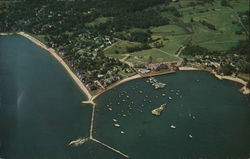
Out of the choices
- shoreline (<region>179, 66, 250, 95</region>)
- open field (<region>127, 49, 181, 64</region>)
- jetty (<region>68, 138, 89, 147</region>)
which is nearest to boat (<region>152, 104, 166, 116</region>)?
jetty (<region>68, 138, 89, 147</region>)

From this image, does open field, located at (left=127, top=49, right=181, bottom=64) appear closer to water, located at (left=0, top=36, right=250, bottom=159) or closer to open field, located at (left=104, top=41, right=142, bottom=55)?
open field, located at (left=104, top=41, right=142, bottom=55)

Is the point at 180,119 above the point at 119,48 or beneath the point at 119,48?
beneath

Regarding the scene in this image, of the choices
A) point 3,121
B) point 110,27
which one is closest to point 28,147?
point 3,121

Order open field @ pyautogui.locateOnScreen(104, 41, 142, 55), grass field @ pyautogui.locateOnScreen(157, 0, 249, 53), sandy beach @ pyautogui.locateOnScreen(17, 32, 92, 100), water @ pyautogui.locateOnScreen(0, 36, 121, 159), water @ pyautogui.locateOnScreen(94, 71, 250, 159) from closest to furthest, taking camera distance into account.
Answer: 1. water @ pyautogui.locateOnScreen(0, 36, 121, 159)
2. water @ pyautogui.locateOnScreen(94, 71, 250, 159)
3. sandy beach @ pyautogui.locateOnScreen(17, 32, 92, 100)
4. open field @ pyautogui.locateOnScreen(104, 41, 142, 55)
5. grass field @ pyautogui.locateOnScreen(157, 0, 249, 53)

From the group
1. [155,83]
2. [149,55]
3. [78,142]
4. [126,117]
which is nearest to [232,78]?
[155,83]

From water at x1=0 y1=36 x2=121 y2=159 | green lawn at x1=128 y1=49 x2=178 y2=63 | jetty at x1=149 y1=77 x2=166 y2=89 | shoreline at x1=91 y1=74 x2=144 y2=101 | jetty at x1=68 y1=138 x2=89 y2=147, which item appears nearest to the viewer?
water at x1=0 y1=36 x2=121 y2=159

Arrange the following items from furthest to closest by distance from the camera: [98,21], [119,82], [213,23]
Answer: [98,21], [213,23], [119,82]

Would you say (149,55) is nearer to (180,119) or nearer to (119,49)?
(119,49)

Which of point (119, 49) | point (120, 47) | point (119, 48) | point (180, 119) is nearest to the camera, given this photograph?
point (180, 119)

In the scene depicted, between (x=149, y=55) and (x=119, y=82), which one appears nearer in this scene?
(x=119, y=82)
